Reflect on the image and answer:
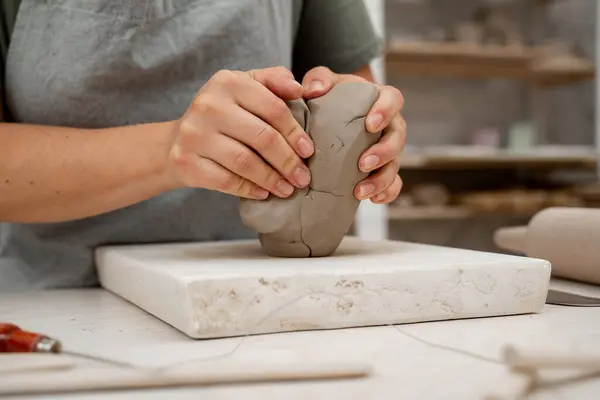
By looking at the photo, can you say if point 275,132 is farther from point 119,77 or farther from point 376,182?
point 119,77

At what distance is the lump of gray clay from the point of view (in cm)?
76

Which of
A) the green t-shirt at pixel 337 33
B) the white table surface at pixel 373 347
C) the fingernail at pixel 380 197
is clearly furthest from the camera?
the green t-shirt at pixel 337 33

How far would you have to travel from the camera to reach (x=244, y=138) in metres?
0.70

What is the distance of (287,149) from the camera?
72 cm

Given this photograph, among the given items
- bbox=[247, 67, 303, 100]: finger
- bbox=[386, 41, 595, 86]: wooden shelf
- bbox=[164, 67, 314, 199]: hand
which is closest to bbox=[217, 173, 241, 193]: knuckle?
bbox=[164, 67, 314, 199]: hand

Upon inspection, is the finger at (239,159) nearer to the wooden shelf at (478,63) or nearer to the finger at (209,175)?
the finger at (209,175)

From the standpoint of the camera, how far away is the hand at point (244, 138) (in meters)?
0.70

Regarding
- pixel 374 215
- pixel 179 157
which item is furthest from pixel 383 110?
pixel 374 215

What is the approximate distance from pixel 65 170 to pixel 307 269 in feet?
1.14

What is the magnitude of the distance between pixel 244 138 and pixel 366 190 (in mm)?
Answer: 166

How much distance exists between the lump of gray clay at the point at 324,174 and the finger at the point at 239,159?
0.04 meters

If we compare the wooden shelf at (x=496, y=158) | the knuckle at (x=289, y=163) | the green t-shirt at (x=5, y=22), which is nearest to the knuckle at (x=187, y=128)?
the knuckle at (x=289, y=163)

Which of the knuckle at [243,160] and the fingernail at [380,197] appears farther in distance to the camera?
the fingernail at [380,197]

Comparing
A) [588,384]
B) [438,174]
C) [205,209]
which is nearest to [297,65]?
[205,209]
